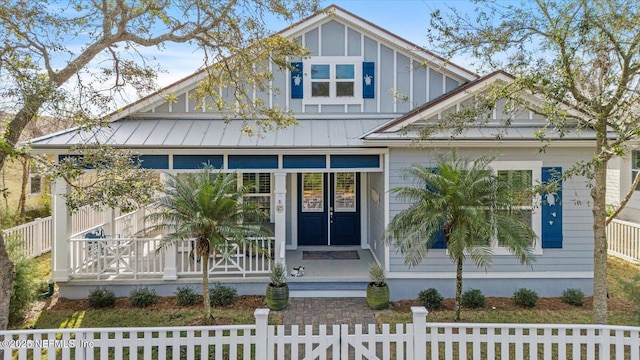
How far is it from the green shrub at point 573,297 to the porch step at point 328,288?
4467 mm

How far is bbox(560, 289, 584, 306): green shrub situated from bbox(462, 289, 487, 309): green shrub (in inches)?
76.0

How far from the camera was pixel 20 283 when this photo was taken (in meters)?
7.85

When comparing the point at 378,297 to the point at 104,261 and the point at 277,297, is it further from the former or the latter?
the point at 104,261

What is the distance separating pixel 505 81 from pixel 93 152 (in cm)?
805

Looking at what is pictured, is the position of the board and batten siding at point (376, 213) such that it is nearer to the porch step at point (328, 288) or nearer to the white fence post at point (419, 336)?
the porch step at point (328, 288)

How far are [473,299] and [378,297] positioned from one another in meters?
2.08

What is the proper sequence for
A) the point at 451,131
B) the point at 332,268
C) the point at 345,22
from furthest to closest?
the point at 345,22, the point at 332,268, the point at 451,131

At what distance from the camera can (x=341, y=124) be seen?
1100 cm

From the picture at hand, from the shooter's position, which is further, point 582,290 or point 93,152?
point 582,290

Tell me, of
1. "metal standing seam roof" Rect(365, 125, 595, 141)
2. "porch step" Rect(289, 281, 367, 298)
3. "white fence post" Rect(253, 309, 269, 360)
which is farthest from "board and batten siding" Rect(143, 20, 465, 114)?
"white fence post" Rect(253, 309, 269, 360)

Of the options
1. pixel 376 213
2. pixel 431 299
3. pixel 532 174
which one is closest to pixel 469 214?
pixel 431 299

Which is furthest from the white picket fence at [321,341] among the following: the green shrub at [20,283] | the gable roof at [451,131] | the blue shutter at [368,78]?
the blue shutter at [368,78]

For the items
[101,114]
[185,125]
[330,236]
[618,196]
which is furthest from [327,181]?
[618,196]

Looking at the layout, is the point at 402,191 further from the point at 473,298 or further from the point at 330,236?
the point at 330,236
